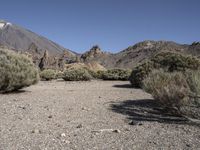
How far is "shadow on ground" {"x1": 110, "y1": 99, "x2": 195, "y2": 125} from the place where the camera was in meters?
9.15

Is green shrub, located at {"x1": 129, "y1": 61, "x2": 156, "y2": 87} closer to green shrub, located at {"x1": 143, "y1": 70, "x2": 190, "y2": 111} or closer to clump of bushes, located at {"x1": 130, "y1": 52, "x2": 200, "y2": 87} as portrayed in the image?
clump of bushes, located at {"x1": 130, "y1": 52, "x2": 200, "y2": 87}

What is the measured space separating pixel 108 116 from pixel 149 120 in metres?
1.25

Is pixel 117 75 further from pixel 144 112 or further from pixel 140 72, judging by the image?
pixel 144 112

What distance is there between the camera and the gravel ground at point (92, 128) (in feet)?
22.0

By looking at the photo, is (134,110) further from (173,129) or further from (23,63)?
(23,63)

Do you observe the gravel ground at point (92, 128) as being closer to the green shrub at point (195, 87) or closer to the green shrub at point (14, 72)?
the green shrub at point (195, 87)

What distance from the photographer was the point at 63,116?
9812 mm

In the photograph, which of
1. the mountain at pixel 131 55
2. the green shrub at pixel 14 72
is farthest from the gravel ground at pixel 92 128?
the mountain at pixel 131 55

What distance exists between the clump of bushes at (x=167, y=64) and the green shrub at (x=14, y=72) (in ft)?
18.2

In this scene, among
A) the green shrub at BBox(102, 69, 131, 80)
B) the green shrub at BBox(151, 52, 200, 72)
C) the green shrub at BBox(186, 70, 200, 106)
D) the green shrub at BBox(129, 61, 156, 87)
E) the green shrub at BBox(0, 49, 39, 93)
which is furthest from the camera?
the green shrub at BBox(102, 69, 131, 80)

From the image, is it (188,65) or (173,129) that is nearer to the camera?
(173,129)

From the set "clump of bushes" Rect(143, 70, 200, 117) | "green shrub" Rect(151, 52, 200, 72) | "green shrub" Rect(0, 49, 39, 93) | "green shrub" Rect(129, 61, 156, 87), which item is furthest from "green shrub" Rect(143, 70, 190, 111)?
"green shrub" Rect(129, 61, 156, 87)

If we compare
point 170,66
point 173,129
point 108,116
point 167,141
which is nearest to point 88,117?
point 108,116

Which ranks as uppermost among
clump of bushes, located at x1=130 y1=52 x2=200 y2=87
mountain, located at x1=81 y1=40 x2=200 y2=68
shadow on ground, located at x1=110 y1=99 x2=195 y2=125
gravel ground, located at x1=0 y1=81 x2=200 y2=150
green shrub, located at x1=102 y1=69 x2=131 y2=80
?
mountain, located at x1=81 y1=40 x2=200 y2=68
